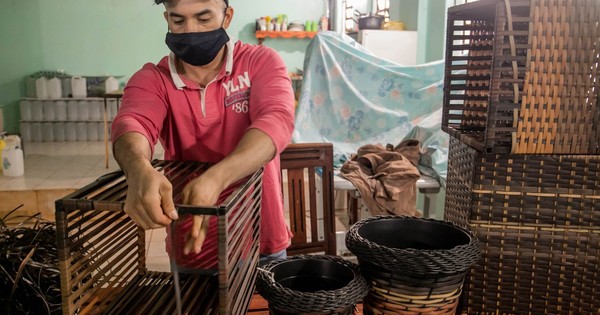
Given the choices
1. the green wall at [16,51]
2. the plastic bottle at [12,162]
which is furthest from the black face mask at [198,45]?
the green wall at [16,51]

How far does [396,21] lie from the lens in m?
5.06

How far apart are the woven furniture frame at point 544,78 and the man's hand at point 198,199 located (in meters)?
0.51

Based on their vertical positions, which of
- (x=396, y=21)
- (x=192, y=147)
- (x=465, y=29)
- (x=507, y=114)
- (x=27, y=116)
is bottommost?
(x=27, y=116)

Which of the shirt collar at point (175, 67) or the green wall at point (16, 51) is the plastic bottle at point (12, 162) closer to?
the green wall at point (16, 51)

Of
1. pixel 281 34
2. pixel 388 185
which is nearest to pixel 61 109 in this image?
pixel 281 34

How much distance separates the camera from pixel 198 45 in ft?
3.55

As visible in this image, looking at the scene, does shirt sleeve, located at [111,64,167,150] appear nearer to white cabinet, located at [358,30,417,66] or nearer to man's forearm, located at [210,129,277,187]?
man's forearm, located at [210,129,277,187]

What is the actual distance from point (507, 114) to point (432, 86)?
2941mm

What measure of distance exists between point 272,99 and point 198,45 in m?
0.24

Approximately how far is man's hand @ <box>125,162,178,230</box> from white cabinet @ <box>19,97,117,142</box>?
6217 millimetres

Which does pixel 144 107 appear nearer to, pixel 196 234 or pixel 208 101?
pixel 208 101

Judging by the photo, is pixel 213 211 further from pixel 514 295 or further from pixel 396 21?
pixel 396 21

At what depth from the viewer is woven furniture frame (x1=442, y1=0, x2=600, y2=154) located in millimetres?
799

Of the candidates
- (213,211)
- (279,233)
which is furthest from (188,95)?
(213,211)
